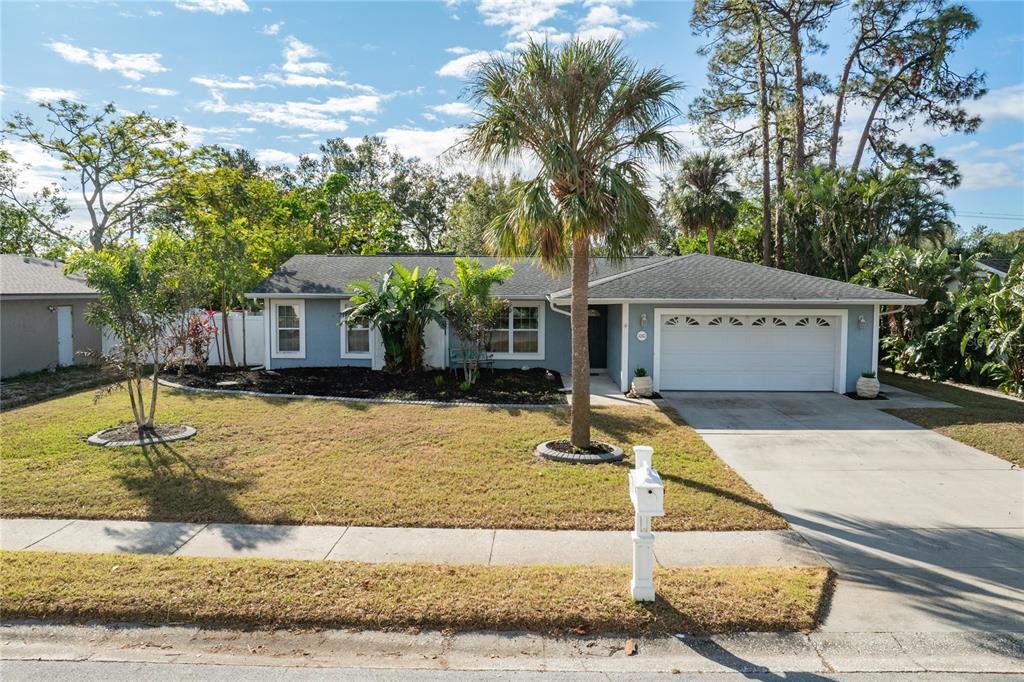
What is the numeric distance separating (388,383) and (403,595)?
10025mm

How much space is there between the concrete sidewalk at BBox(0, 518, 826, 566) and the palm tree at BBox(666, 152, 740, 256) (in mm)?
22880

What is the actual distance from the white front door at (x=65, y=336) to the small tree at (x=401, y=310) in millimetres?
9525

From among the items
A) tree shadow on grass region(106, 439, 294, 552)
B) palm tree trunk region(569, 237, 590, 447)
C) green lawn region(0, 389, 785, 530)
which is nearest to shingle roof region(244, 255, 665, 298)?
green lawn region(0, 389, 785, 530)

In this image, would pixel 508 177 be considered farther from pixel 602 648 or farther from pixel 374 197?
pixel 374 197

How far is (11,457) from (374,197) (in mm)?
24341

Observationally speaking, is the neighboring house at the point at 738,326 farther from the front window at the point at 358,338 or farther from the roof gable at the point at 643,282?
the front window at the point at 358,338

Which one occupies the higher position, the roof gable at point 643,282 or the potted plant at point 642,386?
the roof gable at point 643,282

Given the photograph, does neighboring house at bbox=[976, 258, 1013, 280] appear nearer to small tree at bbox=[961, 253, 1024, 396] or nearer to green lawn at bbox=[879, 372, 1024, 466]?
small tree at bbox=[961, 253, 1024, 396]

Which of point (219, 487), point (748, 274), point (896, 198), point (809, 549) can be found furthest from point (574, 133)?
point (896, 198)

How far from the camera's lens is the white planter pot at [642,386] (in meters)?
13.5

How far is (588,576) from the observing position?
5.23 metres

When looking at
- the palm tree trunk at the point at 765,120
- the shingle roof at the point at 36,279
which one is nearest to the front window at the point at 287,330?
the shingle roof at the point at 36,279

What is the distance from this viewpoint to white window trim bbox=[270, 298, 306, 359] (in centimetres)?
1704

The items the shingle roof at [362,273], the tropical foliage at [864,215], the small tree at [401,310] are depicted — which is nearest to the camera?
the small tree at [401,310]
